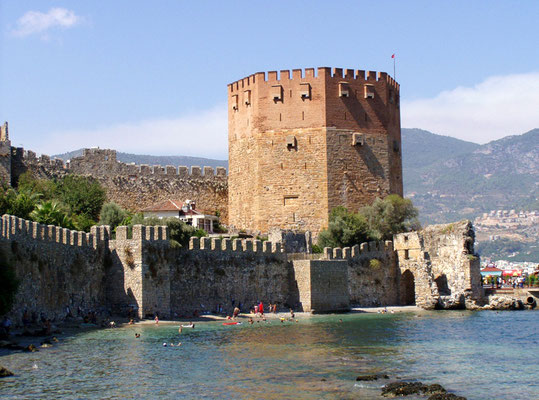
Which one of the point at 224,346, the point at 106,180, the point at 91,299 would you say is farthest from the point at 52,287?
the point at 106,180

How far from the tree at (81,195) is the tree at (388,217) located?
12.9 meters

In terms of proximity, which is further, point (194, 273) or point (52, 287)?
point (194, 273)

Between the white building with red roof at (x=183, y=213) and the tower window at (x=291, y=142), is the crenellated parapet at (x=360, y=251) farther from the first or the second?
the white building with red roof at (x=183, y=213)

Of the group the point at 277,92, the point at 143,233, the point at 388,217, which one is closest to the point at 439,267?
the point at 388,217

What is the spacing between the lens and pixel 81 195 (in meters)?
42.0

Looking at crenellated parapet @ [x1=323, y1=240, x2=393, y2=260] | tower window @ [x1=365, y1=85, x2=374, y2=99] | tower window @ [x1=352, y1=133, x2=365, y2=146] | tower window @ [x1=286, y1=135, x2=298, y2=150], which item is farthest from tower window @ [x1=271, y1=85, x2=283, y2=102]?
crenellated parapet @ [x1=323, y1=240, x2=393, y2=260]

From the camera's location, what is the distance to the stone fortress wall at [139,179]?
44500 millimetres

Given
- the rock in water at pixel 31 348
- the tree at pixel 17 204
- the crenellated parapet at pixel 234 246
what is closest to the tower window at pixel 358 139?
the crenellated parapet at pixel 234 246

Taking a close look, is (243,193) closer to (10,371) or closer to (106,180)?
(106,180)

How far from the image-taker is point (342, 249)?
130ft

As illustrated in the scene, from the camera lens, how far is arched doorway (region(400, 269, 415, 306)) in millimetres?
42562

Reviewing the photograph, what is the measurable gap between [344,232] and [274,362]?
65.7ft

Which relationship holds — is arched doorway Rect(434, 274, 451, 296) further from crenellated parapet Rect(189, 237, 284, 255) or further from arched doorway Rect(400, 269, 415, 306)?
crenellated parapet Rect(189, 237, 284, 255)

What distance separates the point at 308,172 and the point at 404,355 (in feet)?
70.5
